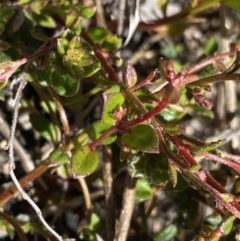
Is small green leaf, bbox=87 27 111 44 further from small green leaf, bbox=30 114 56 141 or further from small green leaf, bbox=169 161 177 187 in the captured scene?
small green leaf, bbox=169 161 177 187

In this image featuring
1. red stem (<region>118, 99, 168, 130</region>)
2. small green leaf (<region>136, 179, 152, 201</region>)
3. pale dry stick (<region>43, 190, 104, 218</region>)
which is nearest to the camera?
red stem (<region>118, 99, 168, 130</region>)

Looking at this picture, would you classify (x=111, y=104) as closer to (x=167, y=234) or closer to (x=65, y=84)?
(x=65, y=84)

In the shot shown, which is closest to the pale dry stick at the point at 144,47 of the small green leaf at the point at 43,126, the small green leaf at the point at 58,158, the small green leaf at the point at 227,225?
the small green leaf at the point at 43,126

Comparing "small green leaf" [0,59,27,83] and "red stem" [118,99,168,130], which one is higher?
"small green leaf" [0,59,27,83]

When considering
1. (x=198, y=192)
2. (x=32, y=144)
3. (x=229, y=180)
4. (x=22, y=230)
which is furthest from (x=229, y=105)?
(x=22, y=230)

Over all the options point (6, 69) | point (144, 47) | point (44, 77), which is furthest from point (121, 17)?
point (6, 69)

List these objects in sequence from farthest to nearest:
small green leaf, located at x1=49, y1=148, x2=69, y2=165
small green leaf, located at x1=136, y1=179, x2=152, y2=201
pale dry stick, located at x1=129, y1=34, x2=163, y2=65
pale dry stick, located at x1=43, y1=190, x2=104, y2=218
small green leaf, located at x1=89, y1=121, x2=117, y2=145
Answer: pale dry stick, located at x1=129, y1=34, x2=163, y2=65 < pale dry stick, located at x1=43, y1=190, x2=104, y2=218 < small green leaf, located at x1=136, y1=179, x2=152, y2=201 < small green leaf, located at x1=49, y1=148, x2=69, y2=165 < small green leaf, located at x1=89, y1=121, x2=117, y2=145

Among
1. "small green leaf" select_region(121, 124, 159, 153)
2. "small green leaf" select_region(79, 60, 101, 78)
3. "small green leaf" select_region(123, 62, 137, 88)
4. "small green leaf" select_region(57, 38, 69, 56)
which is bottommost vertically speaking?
"small green leaf" select_region(121, 124, 159, 153)

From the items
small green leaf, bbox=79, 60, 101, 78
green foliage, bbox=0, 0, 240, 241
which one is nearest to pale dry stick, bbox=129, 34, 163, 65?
green foliage, bbox=0, 0, 240, 241
